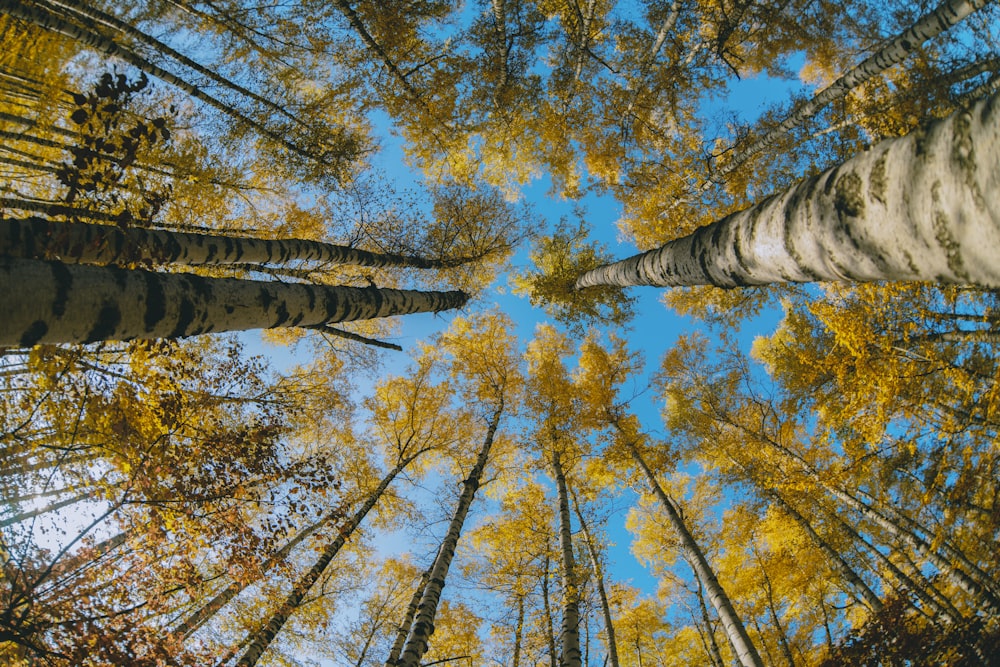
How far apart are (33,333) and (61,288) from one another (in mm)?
223

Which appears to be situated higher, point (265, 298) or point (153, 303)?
point (265, 298)

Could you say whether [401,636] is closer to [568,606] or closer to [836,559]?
[568,606]

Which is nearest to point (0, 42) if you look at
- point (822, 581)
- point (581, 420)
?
point (581, 420)

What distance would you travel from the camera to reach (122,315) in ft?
6.56

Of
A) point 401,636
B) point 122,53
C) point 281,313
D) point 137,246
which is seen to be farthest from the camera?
point 122,53

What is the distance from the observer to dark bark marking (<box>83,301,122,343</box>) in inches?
75.7

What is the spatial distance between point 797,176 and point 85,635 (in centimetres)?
1252

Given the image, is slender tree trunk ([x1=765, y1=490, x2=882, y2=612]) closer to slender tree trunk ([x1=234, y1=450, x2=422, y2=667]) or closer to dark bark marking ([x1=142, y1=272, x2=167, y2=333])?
slender tree trunk ([x1=234, y1=450, x2=422, y2=667])

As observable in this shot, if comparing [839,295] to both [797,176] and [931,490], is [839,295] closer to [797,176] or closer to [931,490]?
[797,176]

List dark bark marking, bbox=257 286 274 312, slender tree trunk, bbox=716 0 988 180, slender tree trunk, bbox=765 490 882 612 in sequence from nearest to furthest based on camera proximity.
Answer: dark bark marking, bbox=257 286 274 312, slender tree trunk, bbox=716 0 988 180, slender tree trunk, bbox=765 490 882 612

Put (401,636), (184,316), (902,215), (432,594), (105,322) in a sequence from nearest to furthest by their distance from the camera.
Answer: (902,215) < (105,322) < (184,316) < (432,594) < (401,636)

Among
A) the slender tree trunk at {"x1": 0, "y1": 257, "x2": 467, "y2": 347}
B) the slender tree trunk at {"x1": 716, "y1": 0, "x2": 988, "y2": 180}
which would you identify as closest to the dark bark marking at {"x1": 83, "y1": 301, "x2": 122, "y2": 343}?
the slender tree trunk at {"x1": 0, "y1": 257, "x2": 467, "y2": 347}

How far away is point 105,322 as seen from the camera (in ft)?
6.39

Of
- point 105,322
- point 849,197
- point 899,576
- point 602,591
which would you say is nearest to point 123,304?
point 105,322
